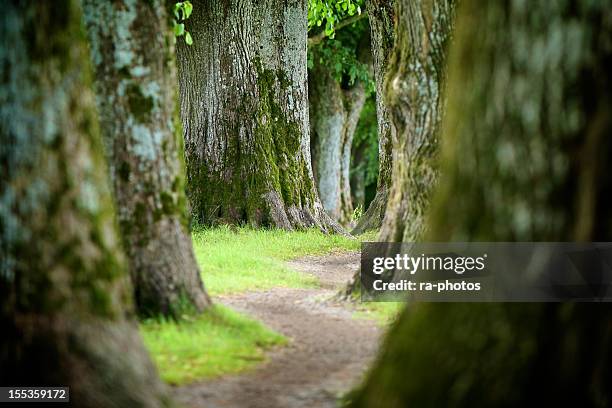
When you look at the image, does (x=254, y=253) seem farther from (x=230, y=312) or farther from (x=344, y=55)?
(x=344, y=55)

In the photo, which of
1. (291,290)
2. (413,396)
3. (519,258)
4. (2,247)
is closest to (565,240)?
(519,258)

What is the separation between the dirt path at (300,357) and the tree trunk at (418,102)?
1.20m

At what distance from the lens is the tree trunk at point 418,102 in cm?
871

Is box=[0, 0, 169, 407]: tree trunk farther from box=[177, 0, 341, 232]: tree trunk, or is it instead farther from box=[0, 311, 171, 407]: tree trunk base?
box=[177, 0, 341, 232]: tree trunk

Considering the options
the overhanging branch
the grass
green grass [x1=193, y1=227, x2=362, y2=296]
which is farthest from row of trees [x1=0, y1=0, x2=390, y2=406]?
the overhanging branch

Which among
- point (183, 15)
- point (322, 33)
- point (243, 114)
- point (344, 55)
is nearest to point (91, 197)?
point (183, 15)

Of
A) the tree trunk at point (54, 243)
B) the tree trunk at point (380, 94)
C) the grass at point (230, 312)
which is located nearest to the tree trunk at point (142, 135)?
the grass at point (230, 312)

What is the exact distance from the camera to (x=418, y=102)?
8781 mm

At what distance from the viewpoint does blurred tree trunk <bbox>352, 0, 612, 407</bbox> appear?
3.93m

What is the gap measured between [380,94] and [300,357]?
10.5 m

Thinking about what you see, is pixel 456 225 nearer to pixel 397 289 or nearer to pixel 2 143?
pixel 2 143

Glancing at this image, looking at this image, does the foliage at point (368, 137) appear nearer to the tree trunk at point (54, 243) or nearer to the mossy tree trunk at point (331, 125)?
the mossy tree trunk at point (331, 125)

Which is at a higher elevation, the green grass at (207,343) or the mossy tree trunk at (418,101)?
the mossy tree trunk at (418,101)

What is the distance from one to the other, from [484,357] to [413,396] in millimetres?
428
